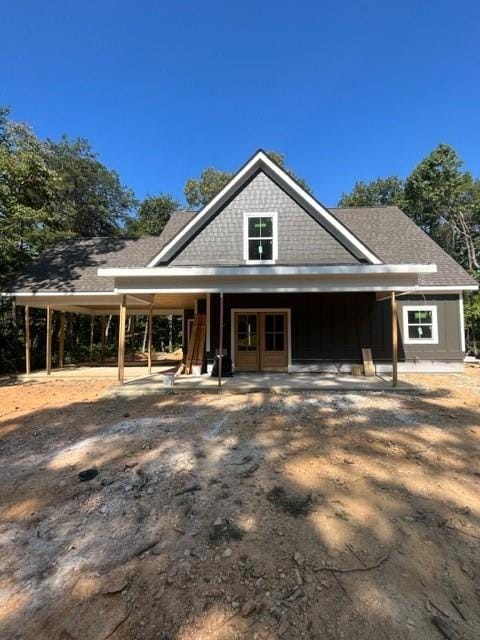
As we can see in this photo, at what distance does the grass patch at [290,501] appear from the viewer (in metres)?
3.27

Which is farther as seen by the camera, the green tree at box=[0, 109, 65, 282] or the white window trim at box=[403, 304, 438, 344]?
the green tree at box=[0, 109, 65, 282]

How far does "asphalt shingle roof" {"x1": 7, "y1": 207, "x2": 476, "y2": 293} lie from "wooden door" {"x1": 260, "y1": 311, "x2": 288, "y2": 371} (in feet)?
13.4

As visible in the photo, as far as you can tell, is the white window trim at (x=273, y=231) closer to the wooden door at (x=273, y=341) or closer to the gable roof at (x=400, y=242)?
the wooden door at (x=273, y=341)

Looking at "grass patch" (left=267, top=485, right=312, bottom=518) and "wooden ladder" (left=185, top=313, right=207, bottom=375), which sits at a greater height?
"wooden ladder" (left=185, top=313, right=207, bottom=375)

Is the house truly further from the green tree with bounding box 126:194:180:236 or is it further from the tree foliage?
the green tree with bounding box 126:194:180:236

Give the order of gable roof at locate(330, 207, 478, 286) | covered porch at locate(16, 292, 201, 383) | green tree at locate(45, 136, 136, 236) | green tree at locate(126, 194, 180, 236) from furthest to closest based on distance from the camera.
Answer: green tree at locate(126, 194, 180, 236)
green tree at locate(45, 136, 136, 236)
gable roof at locate(330, 207, 478, 286)
covered porch at locate(16, 292, 201, 383)

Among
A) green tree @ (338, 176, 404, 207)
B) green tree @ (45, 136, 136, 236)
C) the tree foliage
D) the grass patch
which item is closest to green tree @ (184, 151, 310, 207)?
green tree @ (45, 136, 136, 236)

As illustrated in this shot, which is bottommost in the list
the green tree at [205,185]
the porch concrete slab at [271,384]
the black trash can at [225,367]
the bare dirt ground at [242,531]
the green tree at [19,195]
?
the bare dirt ground at [242,531]

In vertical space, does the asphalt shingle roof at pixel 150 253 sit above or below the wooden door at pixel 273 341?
above

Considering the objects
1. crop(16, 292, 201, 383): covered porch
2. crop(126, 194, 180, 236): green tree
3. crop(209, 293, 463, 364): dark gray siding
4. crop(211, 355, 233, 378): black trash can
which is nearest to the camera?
crop(211, 355, 233, 378): black trash can

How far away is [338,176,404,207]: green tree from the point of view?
36.1 metres

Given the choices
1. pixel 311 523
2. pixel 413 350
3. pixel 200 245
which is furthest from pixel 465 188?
pixel 311 523

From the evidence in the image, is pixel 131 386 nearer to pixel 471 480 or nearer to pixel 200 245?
pixel 200 245

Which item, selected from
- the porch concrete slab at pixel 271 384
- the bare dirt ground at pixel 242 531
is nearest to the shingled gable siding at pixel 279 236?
the porch concrete slab at pixel 271 384
